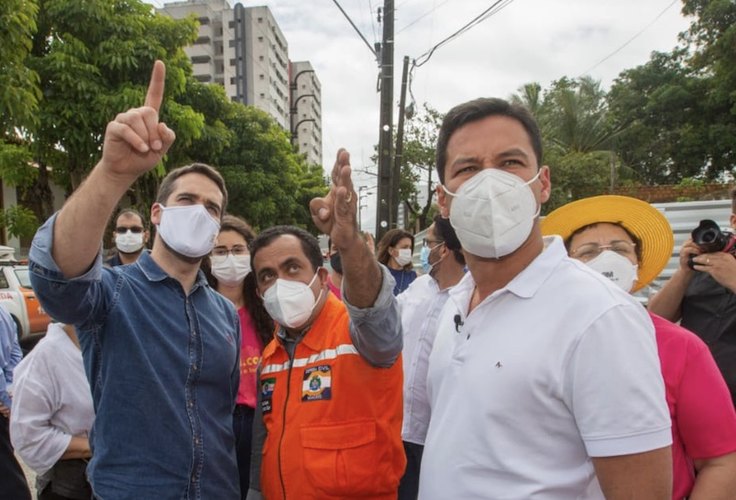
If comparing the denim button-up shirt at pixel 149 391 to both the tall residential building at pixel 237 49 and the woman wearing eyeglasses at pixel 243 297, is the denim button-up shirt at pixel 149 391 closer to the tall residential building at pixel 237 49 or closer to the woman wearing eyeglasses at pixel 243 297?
the woman wearing eyeglasses at pixel 243 297

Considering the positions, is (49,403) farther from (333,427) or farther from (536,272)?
(536,272)

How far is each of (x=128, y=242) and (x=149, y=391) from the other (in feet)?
9.68

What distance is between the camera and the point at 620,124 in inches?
1238

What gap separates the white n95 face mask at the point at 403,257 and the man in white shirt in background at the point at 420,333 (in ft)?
7.56

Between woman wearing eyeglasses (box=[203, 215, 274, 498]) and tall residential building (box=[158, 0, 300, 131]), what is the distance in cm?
6232

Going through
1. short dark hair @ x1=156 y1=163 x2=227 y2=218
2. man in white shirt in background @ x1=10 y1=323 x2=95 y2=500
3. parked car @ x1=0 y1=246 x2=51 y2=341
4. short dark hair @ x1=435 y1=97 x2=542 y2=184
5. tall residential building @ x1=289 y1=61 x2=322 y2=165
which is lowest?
parked car @ x1=0 y1=246 x2=51 y2=341

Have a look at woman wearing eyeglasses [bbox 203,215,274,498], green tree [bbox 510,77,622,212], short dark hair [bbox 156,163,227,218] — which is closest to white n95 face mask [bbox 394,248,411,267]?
woman wearing eyeglasses [bbox 203,215,274,498]

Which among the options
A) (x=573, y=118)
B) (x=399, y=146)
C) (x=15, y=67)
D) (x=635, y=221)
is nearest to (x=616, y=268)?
(x=635, y=221)

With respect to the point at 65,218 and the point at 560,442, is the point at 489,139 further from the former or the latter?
the point at 65,218

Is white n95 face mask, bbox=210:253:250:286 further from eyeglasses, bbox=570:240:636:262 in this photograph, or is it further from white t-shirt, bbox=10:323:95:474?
eyeglasses, bbox=570:240:636:262

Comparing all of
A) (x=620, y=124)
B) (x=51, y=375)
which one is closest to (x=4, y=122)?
(x=51, y=375)

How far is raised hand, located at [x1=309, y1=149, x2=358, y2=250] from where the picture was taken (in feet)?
5.41

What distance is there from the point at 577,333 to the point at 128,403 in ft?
4.46

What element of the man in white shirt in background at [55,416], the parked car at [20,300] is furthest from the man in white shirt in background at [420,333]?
the parked car at [20,300]
